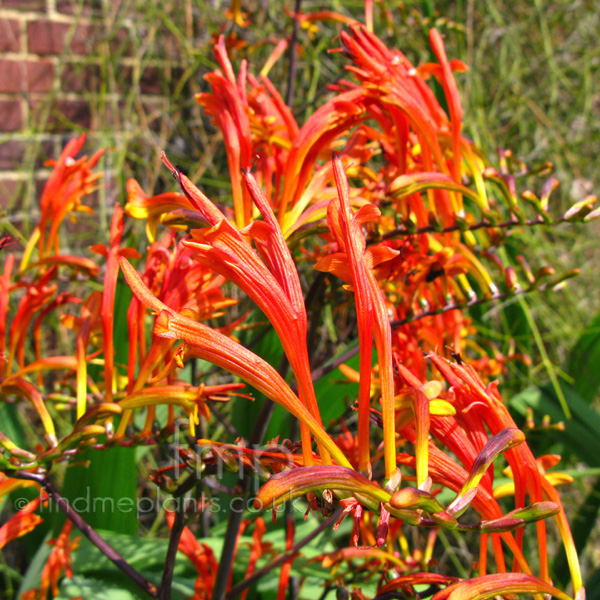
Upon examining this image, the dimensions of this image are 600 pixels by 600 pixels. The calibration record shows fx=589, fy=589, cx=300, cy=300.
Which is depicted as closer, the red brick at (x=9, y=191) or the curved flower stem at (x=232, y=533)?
the curved flower stem at (x=232, y=533)

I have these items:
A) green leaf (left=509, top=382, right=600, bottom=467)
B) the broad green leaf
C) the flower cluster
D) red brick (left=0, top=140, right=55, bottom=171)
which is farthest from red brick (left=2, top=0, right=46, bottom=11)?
the broad green leaf

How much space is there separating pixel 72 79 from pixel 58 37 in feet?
0.27

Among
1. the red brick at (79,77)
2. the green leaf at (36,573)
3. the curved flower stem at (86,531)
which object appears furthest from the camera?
the red brick at (79,77)

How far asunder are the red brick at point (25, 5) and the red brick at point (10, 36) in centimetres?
3

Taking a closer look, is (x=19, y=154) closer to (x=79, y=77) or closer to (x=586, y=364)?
(x=79, y=77)

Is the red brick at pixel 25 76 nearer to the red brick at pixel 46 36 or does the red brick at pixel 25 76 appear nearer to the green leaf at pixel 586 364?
the red brick at pixel 46 36

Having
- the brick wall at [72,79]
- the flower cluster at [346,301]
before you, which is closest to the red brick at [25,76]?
the brick wall at [72,79]

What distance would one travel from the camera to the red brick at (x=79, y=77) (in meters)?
1.25

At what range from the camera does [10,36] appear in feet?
3.77

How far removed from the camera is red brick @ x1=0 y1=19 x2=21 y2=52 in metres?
1.14

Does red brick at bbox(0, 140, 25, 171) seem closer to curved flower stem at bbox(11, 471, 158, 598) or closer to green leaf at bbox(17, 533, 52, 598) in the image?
Answer: green leaf at bbox(17, 533, 52, 598)

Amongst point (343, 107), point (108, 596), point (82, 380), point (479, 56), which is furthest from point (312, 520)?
point (479, 56)

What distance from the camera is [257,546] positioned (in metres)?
0.62

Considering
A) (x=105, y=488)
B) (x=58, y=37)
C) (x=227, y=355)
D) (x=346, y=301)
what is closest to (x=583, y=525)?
(x=346, y=301)
